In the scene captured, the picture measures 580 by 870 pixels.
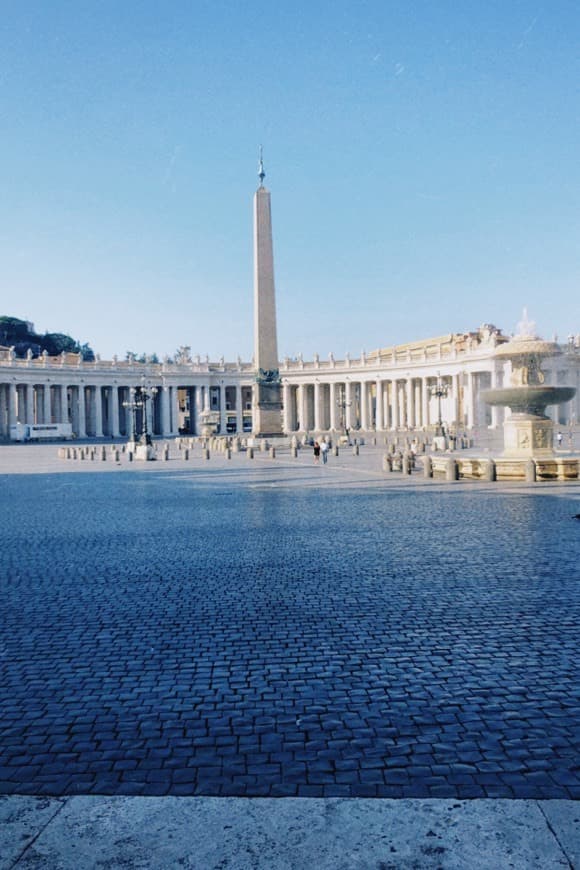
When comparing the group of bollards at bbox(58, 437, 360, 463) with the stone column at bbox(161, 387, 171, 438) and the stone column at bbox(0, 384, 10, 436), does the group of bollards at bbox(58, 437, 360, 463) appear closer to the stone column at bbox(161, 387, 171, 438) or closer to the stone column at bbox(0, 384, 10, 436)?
the stone column at bbox(0, 384, 10, 436)

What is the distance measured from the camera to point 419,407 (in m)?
99.1

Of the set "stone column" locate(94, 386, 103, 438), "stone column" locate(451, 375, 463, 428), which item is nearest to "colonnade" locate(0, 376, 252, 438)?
"stone column" locate(94, 386, 103, 438)

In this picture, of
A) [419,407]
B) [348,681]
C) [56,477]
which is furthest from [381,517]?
[419,407]

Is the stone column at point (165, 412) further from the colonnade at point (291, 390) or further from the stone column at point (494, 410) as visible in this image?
the stone column at point (494, 410)

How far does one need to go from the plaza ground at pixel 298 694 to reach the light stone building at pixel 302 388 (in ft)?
195

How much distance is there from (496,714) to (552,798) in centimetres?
125

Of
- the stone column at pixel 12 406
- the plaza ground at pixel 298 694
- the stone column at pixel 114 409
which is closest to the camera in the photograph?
the plaza ground at pixel 298 694

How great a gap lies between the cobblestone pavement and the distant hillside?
109676mm

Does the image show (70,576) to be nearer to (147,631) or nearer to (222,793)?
(147,631)

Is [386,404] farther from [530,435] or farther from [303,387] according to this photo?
[530,435]

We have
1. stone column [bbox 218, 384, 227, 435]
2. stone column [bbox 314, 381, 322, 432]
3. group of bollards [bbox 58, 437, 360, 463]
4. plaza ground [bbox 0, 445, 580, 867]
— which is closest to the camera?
plaza ground [bbox 0, 445, 580, 867]

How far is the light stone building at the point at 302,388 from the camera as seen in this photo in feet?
274

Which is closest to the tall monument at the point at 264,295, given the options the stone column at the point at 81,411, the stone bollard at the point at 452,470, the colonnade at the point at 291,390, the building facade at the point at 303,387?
the stone bollard at the point at 452,470

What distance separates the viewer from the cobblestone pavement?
443cm
